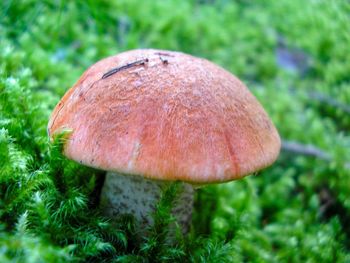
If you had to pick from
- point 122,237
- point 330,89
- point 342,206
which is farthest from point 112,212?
point 330,89

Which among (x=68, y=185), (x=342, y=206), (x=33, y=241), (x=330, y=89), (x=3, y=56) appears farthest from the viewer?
(x=330, y=89)

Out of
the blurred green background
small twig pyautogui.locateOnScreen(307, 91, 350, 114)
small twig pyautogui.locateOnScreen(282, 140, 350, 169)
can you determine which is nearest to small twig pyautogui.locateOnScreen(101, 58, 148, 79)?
the blurred green background

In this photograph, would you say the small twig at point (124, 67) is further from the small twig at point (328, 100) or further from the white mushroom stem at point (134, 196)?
the small twig at point (328, 100)

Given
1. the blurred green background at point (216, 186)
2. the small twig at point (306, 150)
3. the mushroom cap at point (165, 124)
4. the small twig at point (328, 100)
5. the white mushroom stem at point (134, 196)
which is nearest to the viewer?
the mushroom cap at point (165, 124)

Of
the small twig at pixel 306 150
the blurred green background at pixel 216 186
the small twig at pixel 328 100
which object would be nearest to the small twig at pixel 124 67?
the blurred green background at pixel 216 186

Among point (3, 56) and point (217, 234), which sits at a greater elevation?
point (3, 56)

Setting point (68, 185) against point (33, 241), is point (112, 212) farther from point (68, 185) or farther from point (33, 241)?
point (33, 241)

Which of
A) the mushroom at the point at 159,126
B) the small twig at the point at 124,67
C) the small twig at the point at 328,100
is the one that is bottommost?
the mushroom at the point at 159,126
